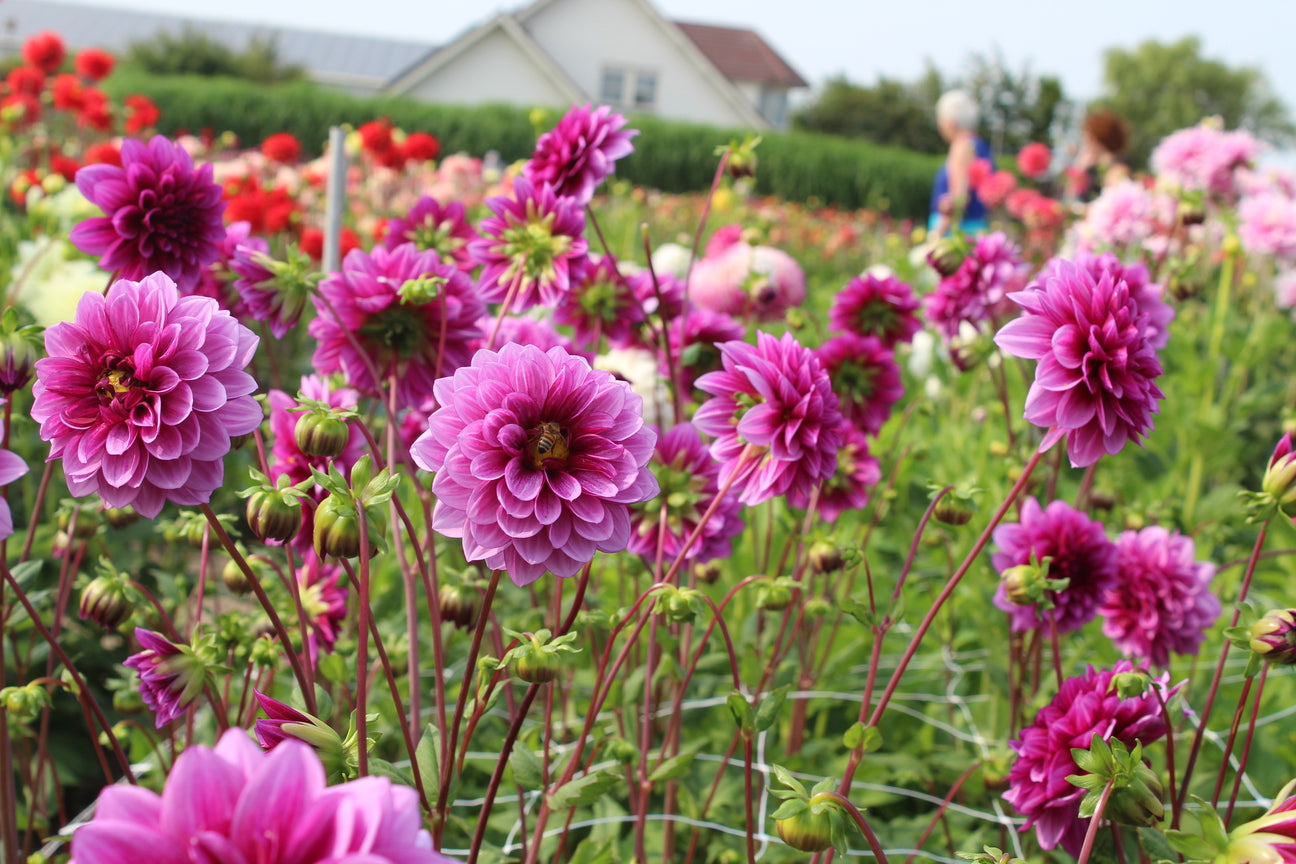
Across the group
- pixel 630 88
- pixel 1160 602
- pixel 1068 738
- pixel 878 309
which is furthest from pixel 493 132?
pixel 1068 738

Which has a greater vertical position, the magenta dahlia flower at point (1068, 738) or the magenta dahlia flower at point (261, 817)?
the magenta dahlia flower at point (261, 817)

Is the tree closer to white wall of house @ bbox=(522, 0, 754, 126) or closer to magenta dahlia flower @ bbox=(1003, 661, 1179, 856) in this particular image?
white wall of house @ bbox=(522, 0, 754, 126)

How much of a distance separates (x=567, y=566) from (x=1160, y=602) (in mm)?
1105

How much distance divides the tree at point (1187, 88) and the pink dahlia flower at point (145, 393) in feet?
176

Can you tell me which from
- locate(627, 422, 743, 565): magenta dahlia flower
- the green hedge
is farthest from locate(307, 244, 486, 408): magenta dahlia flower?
the green hedge

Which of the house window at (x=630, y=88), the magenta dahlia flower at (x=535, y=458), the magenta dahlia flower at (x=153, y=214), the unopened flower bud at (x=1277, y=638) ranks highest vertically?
the house window at (x=630, y=88)

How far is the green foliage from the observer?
2756cm

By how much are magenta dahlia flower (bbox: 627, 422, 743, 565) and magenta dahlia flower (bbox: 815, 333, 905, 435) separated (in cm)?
42

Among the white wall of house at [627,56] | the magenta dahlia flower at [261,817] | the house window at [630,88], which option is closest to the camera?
the magenta dahlia flower at [261,817]

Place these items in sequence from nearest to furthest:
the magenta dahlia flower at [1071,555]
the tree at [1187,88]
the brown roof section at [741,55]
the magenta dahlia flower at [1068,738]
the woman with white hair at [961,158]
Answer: the magenta dahlia flower at [1068,738] < the magenta dahlia flower at [1071,555] < the woman with white hair at [961,158] < the brown roof section at [741,55] < the tree at [1187,88]

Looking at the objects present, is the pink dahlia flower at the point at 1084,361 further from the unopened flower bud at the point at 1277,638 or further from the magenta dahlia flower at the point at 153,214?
the magenta dahlia flower at the point at 153,214

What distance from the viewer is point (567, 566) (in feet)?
2.49

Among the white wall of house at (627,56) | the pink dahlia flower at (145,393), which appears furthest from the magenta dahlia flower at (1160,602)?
the white wall of house at (627,56)

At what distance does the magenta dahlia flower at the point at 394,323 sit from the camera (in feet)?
3.90
